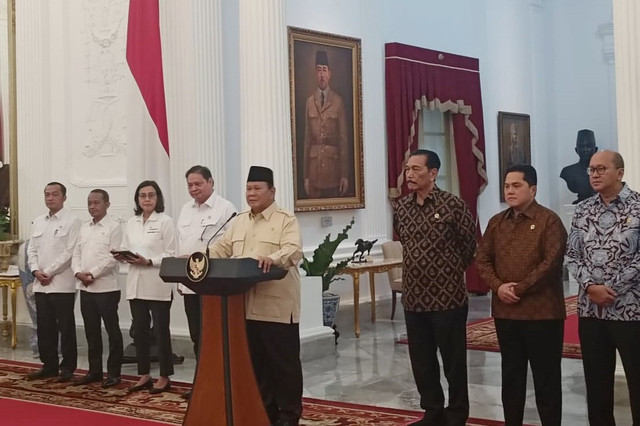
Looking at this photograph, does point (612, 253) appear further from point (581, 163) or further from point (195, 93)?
point (581, 163)

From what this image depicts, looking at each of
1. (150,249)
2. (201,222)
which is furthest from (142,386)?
(201,222)

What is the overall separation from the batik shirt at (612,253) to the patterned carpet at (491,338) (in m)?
2.93

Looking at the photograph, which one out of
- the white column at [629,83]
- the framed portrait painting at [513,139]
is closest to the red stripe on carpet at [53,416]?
the white column at [629,83]

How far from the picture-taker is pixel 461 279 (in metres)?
4.56

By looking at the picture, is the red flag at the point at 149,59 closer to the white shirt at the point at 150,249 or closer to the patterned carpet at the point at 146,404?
the white shirt at the point at 150,249

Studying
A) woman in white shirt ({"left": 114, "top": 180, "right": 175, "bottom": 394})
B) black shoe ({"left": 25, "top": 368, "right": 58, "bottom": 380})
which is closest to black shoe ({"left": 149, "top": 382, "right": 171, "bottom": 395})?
woman in white shirt ({"left": 114, "top": 180, "right": 175, "bottom": 394})

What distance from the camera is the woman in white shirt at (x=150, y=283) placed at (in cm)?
593

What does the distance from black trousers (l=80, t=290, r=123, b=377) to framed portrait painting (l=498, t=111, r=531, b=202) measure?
24.0ft

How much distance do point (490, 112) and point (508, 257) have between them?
8352 mm

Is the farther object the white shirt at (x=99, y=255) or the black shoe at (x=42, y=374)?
the black shoe at (x=42, y=374)

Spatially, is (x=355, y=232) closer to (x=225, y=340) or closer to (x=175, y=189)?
(x=175, y=189)

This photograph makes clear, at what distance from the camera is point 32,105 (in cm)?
874

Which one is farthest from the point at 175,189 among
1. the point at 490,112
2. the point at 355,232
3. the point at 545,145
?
the point at 545,145

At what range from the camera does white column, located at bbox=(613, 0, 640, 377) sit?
5.14m
